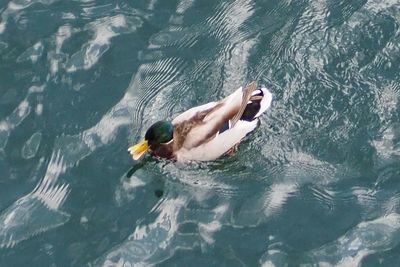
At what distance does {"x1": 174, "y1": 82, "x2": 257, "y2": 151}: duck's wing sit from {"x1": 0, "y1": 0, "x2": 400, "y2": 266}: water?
0.32 meters

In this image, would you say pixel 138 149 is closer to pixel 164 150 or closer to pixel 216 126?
pixel 164 150

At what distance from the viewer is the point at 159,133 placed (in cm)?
1090

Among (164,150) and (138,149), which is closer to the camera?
(138,149)

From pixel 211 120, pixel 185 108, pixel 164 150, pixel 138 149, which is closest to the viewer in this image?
pixel 138 149

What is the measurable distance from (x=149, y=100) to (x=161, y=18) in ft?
4.20

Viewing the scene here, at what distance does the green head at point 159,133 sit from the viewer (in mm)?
10883

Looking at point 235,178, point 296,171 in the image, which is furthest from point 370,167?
point 235,178

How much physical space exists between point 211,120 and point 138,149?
2.82 feet

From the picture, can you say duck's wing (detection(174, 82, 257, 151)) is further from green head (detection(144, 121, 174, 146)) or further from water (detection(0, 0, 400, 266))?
water (detection(0, 0, 400, 266))

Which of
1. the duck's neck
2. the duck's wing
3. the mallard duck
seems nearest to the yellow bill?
the mallard duck

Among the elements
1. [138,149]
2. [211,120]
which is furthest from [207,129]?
[138,149]

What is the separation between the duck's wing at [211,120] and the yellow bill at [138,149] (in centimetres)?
37

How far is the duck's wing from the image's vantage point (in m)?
10.9

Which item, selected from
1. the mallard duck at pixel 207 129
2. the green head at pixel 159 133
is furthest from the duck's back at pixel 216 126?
the green head at pixel 159 133
